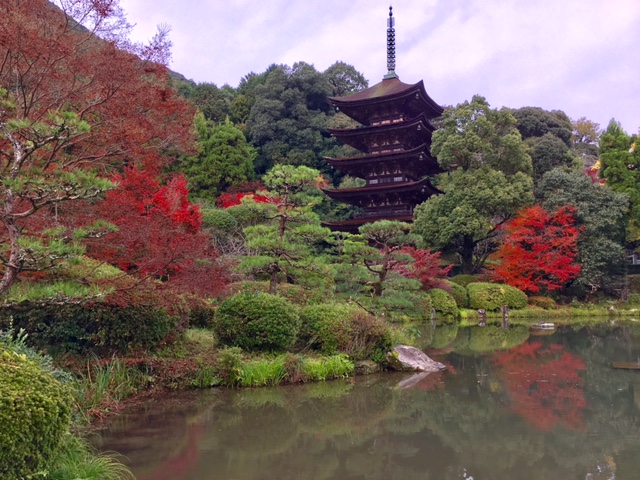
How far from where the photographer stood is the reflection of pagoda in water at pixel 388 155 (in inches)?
929

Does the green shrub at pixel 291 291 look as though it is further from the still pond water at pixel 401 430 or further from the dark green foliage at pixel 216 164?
the dark green foliage at pixel 216 164

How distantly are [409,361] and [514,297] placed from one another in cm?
1271

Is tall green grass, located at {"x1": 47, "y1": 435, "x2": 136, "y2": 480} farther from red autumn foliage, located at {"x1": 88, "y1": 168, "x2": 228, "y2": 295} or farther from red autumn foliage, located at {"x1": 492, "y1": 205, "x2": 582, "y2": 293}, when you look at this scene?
A: red autumn foliage, located at {"x1": 492, "y1": 205, "x2": 582, "y2": 293}

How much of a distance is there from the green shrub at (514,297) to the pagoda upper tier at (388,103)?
9.88 metres

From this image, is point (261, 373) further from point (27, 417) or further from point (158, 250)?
point (27, 417)

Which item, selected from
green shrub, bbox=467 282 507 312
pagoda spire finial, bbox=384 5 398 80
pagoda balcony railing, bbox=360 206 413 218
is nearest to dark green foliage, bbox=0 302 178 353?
green shrub, bbox=467 282 507 312

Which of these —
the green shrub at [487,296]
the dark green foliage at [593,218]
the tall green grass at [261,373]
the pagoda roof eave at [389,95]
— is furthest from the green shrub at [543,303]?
the tall green grass at [261,373]

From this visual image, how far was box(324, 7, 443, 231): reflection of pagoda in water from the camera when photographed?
23.6 m

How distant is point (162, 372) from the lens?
6.58 meters

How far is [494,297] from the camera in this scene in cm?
1942

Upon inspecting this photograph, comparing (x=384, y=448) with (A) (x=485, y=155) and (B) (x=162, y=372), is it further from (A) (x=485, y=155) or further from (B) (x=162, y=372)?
(A) (x=485, y=155)

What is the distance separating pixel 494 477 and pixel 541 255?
18.1 metres

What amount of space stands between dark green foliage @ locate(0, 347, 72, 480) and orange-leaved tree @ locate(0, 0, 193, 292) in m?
1.26

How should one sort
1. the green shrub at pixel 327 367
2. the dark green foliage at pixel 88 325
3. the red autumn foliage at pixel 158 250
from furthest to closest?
the green shrub at pixel 327 367
the dark green foliage at pixel 88 325
the red autumn foliage at pixel 158 250
